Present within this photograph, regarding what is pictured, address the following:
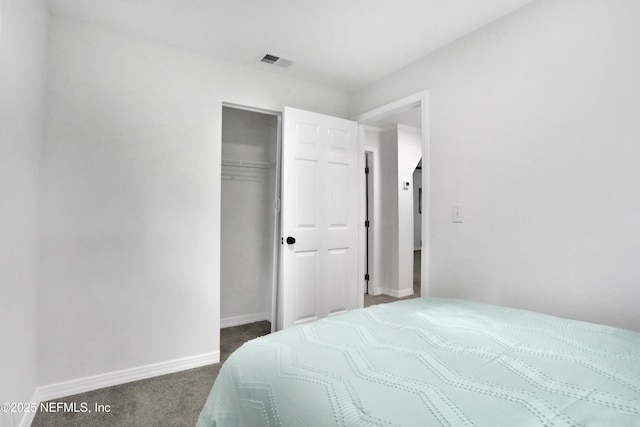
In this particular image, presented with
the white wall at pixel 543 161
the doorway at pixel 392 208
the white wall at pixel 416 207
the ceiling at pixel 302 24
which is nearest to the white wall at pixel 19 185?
the ceiling at pixel 302 24

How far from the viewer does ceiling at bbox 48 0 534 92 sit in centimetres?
206

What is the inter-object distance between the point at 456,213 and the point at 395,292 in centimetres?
258

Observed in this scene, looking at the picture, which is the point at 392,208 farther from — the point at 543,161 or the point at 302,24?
the point at 302,24

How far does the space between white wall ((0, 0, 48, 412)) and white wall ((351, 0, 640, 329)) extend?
103 inches

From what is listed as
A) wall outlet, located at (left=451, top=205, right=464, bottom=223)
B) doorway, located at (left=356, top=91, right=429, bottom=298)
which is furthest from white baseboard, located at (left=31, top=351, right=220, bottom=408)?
doorway, located at (left=356, top=91, right=429, bottom=298)

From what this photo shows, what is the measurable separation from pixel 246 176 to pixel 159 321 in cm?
180

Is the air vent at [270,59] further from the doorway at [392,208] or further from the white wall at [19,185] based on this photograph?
the doorway at [392,208]

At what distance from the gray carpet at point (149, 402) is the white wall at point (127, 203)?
0.17 meters

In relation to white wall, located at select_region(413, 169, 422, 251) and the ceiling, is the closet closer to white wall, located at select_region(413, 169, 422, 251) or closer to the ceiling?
the ceiling

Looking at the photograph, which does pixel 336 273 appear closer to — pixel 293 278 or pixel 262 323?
pixel 293 278

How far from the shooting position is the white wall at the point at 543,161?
164cm

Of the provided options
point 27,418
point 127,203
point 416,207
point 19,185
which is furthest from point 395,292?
point 19,185

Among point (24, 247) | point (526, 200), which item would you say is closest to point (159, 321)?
point (24, 247)

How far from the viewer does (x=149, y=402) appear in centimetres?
205
